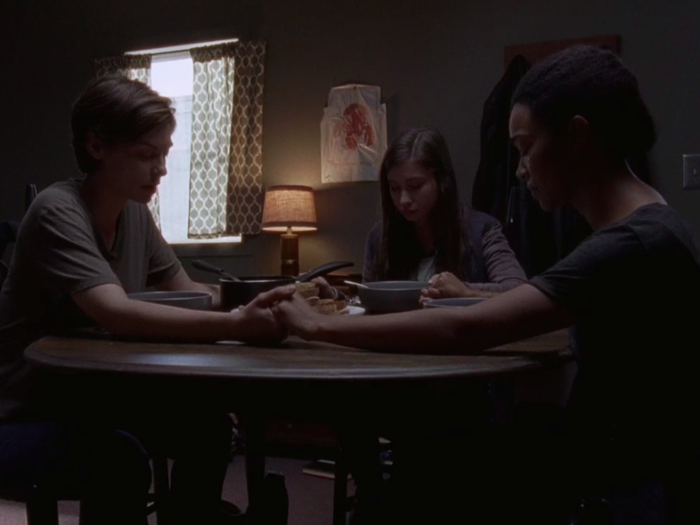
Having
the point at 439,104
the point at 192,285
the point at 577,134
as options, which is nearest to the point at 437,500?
the point at 577,134

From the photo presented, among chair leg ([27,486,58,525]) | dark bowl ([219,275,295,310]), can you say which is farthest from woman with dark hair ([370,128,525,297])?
chair leg ([27,486,58,525])

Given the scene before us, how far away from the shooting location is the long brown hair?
2.05 m

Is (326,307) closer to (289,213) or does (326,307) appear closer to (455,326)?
(455,326)

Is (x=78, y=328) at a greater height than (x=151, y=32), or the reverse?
(x=151, y=32)

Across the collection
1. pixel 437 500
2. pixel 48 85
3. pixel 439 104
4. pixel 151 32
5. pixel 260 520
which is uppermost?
pixel 151 32

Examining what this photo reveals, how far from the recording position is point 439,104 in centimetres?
366

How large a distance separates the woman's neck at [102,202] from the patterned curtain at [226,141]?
2579mm

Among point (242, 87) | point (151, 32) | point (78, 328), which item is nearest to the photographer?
point (78, 328)

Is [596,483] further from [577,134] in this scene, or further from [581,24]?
[581,24]

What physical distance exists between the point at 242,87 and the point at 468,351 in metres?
3.42

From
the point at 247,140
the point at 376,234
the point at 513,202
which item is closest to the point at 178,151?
the point at 247,140

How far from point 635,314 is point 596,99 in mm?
321

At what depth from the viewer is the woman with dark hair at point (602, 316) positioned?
0.82 m

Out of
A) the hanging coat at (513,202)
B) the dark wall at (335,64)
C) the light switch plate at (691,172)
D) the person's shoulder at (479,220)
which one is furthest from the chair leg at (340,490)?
the light switch plate at (691,172)
